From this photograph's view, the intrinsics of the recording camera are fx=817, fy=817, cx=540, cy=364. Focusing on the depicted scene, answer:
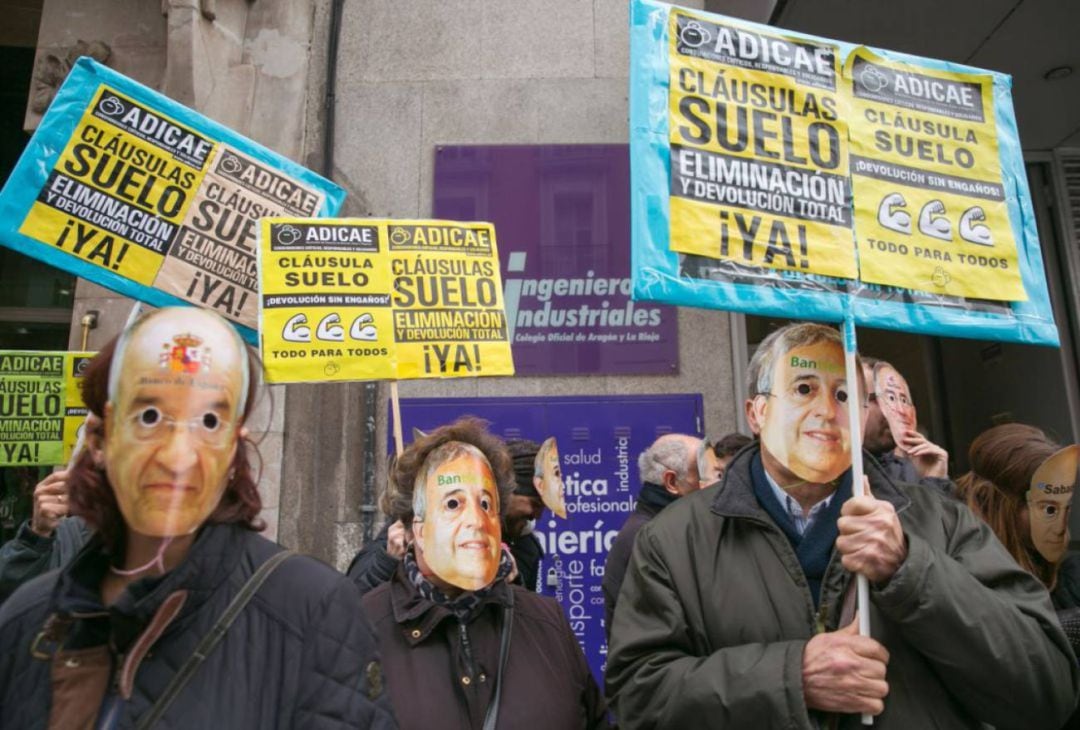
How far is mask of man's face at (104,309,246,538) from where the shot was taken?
65.0 inches

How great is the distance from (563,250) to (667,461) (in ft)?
8.31

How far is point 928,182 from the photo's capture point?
254cm

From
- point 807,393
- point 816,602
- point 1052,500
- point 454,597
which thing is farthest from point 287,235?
point 1052,500

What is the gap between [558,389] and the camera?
6.21m

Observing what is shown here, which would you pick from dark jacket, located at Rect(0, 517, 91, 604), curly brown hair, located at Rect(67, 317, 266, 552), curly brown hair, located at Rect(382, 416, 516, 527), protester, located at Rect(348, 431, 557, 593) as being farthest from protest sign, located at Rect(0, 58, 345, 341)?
curly brown hair, located at Rect(67, 317, 266, 552)

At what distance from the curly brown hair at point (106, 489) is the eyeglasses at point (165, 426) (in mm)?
83

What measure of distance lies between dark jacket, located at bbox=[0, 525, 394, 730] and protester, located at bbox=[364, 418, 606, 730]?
744 mm

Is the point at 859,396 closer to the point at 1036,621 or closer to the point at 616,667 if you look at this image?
the point at 1036,621

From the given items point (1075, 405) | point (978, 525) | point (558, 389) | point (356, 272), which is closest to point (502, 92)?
point (558, 389)

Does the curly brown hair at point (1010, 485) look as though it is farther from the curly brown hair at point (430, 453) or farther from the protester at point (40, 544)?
the protester at point (40, 544)

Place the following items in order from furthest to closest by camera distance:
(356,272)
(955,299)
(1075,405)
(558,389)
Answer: (1075,405)
(558,389)
(356,272)
(955,299)

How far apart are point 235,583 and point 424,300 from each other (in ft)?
7.51

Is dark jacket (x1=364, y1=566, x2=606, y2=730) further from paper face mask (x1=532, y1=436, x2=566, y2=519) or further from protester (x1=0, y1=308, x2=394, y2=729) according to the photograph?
paper face mask (x1=532, y1=436, x2=566, y2=519)

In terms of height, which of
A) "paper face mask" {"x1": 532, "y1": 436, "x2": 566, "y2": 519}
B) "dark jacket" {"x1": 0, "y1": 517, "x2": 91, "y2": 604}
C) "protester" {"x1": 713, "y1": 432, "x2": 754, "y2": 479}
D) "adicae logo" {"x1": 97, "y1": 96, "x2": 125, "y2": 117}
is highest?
"adicae logo" {"x1": 97, "y1": 96, "x2": 125, "y2": 117}
